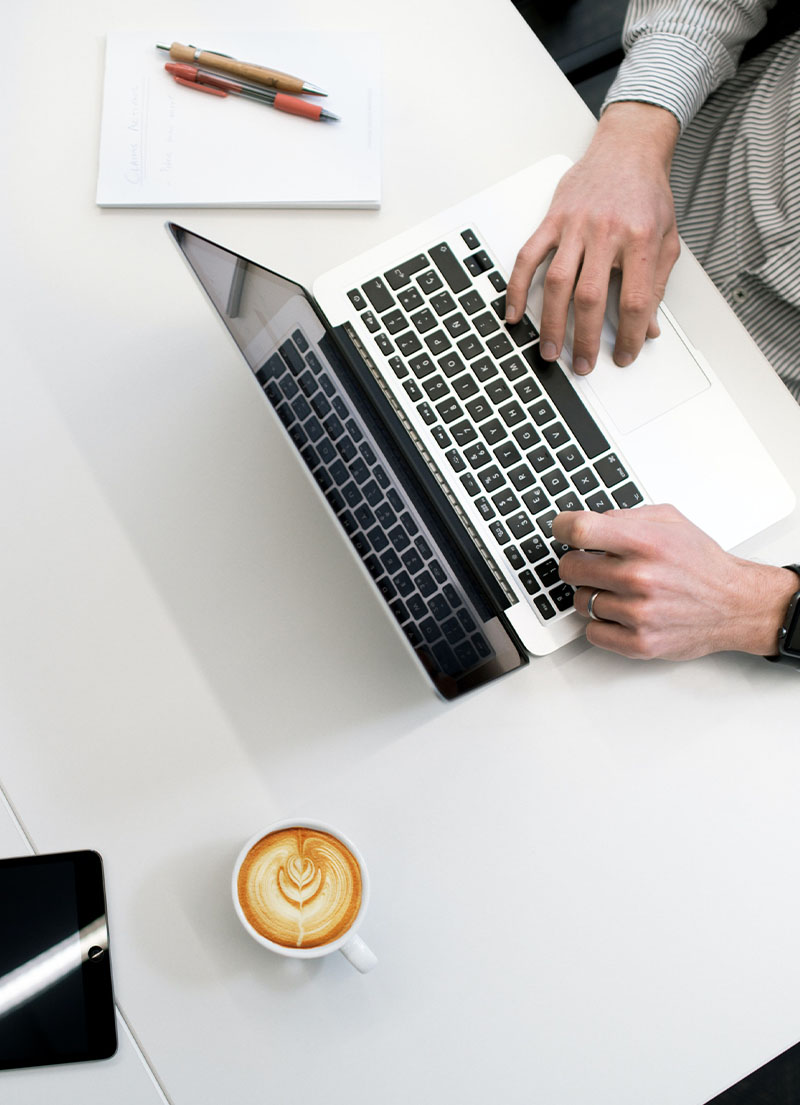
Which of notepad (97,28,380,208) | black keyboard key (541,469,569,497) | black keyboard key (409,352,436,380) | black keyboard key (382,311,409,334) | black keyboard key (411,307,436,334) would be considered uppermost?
notepad (97,28,380,208)

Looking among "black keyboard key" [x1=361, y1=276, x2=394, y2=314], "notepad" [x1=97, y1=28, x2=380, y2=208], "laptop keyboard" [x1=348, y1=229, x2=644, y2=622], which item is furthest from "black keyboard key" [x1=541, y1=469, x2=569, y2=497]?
"notepad" [x1=97, y1=28, x2=380, y2=208]

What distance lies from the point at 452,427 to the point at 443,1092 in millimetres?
579

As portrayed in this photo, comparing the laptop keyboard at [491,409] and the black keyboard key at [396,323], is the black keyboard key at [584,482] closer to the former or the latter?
the laptop keyboard at [491,409]

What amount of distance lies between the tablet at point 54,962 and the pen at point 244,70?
736 millimetres

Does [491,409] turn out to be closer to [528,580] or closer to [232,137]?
[528,580]

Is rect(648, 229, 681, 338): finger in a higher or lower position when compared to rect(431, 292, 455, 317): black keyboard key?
lower

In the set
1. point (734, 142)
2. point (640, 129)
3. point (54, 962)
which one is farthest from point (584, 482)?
point (54, 962)

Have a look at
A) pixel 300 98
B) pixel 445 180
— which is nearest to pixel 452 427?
pixel 445 180

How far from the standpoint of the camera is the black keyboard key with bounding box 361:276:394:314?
2.41 ft

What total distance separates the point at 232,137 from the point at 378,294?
0.73 feet

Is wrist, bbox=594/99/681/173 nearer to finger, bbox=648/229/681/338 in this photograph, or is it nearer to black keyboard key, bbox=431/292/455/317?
finger, bbox=648/229/681/338

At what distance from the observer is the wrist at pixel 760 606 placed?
2.33 feet

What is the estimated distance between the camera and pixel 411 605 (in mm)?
666

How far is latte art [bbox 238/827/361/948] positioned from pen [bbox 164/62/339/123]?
66cm
